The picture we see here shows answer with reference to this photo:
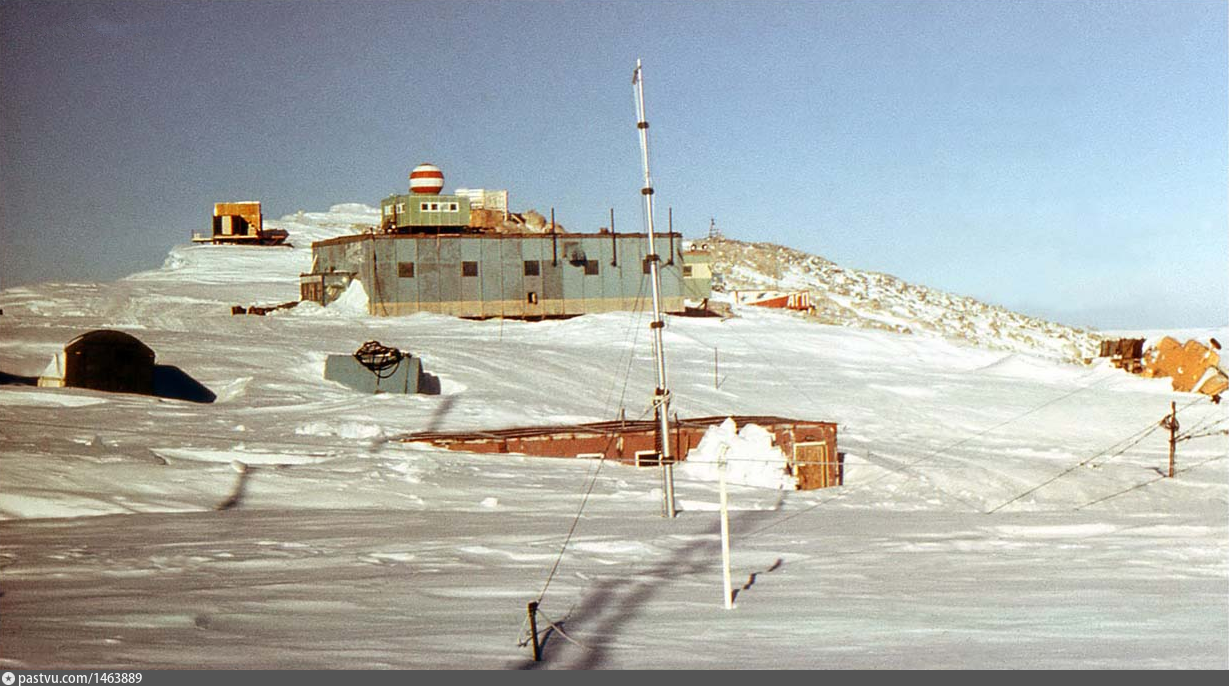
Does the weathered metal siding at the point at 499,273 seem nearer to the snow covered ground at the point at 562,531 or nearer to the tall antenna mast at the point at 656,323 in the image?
the snow covered ground at the point at 562,531

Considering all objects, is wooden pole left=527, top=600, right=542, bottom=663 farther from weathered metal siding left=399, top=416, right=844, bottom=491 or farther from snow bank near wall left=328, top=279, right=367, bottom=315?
snow bank near wall left=328, top=279, right=367, bottom=315

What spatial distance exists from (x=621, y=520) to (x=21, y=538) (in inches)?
276

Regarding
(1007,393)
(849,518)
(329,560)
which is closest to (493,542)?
(329,560)

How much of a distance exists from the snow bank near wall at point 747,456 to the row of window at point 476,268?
30737 mm

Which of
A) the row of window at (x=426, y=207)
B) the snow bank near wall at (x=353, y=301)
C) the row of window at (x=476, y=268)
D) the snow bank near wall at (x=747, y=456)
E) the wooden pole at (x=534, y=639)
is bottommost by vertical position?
the snow bank near wall at (x=747, y=456)

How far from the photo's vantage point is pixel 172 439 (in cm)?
2245

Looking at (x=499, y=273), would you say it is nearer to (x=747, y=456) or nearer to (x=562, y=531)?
(x=747, y=456)

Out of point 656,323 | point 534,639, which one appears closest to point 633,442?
point 656,323

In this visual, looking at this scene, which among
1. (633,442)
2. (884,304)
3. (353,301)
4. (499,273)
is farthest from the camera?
(884,304)

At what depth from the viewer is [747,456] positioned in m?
25.0

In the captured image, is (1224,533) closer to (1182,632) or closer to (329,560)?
(1182,632)

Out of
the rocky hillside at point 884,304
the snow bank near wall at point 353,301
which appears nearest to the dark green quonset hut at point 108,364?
the snow bank near wall at point 353,301

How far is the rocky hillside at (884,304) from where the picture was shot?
71.6 meters

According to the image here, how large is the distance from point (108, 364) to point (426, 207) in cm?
2685
